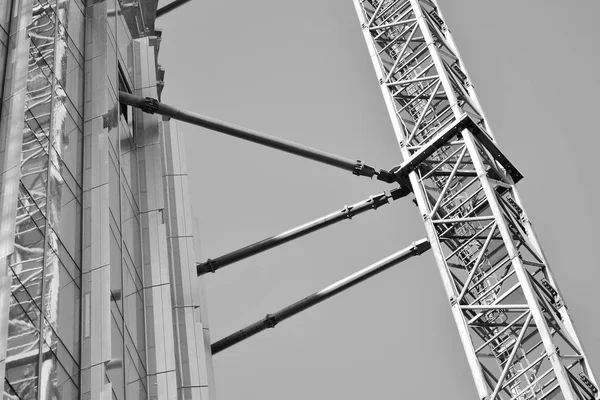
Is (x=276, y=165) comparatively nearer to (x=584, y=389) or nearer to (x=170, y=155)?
(x=170, y=155)

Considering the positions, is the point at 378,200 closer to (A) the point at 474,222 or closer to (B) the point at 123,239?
(A) the point at 474,222

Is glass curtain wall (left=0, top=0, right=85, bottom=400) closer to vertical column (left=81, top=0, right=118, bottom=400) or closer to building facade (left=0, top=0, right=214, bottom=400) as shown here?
building facade (left=0, top=0, right=214, bottom=400)

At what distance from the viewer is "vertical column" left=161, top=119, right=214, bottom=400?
3534 centimetres

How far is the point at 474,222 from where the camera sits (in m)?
36.6

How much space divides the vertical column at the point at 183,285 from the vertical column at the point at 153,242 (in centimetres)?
66

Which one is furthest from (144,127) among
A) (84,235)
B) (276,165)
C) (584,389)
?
(276,165)

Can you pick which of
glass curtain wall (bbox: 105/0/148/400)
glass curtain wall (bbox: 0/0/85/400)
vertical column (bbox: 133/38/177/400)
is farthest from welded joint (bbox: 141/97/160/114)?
glass curtain wall (bbox: 0/0/85/400)

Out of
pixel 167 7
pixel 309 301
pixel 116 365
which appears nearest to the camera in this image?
pixel 116 365

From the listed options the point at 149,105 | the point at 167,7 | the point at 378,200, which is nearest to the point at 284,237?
the point at 378,200

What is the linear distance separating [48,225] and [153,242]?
922 cm

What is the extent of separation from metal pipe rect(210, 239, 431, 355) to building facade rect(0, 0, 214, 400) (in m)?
1.02

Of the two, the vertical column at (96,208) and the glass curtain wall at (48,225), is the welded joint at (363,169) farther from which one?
the glass curtain wall at (48,225)

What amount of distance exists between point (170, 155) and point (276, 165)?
1414 inches

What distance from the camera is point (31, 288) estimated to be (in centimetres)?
2641
